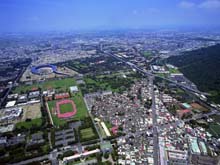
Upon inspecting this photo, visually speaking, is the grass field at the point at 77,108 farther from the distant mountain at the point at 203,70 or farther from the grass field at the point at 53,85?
the distant mountain at the point at 203,70

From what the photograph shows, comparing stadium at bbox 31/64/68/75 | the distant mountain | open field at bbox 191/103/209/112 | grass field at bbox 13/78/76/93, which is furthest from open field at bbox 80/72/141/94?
the distant mountain

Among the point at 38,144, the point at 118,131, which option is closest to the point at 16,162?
the point at 38,144

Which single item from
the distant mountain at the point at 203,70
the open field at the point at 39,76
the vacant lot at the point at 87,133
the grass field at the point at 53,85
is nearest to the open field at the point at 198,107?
the distant mountain at the point at 203,70

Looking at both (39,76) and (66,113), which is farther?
(39,76)

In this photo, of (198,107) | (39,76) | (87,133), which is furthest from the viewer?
(39,76)

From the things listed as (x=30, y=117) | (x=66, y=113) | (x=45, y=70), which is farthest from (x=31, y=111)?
(x=45, y=70)

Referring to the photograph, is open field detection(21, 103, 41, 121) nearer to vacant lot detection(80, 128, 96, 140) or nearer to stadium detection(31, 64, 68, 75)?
vacant lot detection(80, 128, 96, 140)

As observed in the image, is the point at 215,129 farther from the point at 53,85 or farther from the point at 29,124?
the point at 53,85
